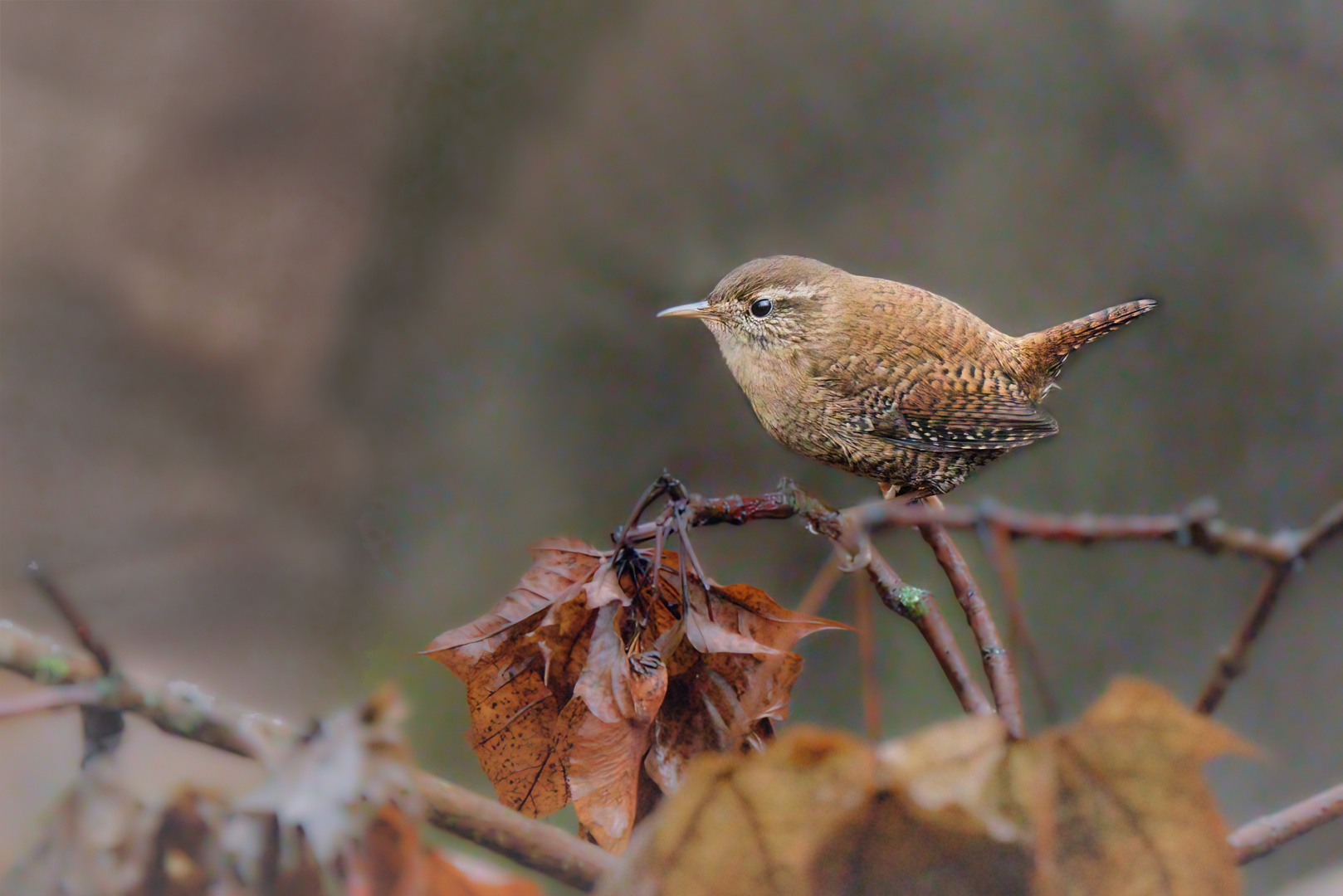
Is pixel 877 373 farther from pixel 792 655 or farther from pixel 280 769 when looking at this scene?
pixel 280 769

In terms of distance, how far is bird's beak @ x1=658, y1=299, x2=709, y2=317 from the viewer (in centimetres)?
88

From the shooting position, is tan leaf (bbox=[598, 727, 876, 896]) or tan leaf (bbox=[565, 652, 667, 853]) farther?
tan leaf (bbox=[565, 652, 667, 853])

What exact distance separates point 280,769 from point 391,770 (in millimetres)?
41

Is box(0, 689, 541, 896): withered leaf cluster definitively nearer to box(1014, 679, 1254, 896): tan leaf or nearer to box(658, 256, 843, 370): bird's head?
box(1014, 679, 1254, 896): tan leaf

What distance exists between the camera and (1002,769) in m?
0.34

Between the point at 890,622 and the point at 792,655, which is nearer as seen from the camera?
the point at 792,655

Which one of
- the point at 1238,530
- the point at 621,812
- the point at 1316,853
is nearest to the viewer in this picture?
the point at 1238,530

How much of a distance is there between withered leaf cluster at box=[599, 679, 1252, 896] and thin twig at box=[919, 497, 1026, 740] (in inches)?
11.6

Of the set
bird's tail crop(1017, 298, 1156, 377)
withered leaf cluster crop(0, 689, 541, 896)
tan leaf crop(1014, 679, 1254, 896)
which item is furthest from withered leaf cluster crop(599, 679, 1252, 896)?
bird's tail crop(1017, 298, 1156, 377)

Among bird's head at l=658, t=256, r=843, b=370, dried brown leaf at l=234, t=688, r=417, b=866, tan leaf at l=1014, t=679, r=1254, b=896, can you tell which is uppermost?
bird's head at l=658, t=256, r=843, b=370

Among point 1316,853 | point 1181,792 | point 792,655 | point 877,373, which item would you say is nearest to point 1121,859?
point 1181,792

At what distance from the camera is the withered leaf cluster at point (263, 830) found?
36 cm

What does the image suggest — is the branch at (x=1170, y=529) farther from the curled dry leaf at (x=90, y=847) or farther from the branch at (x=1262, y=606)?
the curled dry leaf at (x=90, y=847)

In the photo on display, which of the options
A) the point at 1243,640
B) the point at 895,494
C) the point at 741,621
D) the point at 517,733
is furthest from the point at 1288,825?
the point at 895,494
